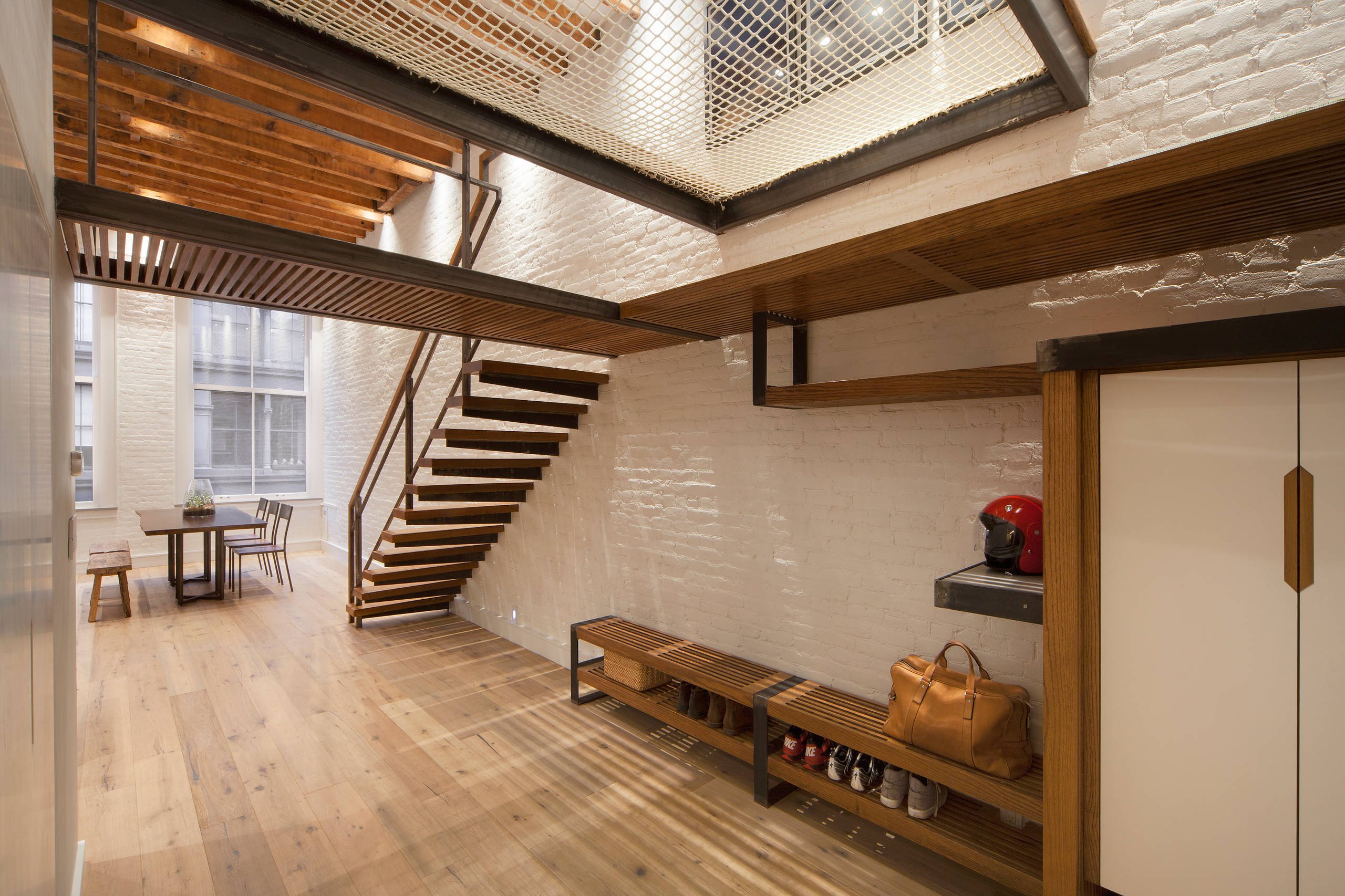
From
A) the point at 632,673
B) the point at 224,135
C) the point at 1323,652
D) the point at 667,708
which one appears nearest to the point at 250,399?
the point at 224,135

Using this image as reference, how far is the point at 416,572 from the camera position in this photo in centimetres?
554

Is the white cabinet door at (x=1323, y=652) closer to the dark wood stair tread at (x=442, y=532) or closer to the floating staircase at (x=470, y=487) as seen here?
the floating staircase at (x=470, y=487)

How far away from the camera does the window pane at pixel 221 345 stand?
347 inches

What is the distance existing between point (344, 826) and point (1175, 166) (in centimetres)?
372

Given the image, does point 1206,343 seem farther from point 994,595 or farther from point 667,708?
point 667,708

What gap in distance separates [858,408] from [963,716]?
1362 mm

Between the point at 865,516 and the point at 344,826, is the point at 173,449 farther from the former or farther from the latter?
the point at 865,516

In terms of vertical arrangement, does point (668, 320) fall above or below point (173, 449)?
above

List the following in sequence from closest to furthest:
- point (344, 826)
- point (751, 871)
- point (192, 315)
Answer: point (751, 871)
point (344, 826)
point (192, 315)

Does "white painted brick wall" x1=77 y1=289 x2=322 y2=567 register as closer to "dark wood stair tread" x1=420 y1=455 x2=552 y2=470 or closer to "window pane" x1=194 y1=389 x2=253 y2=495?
"window pane" x1=194 y1=389 x2=253 y2=495

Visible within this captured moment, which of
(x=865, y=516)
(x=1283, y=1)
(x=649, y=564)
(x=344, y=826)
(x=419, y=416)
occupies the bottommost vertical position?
(x=344, y=826)

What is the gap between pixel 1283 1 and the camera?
1937 mm

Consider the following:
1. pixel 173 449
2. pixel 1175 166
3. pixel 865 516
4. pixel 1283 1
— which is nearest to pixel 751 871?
pixel 865 516

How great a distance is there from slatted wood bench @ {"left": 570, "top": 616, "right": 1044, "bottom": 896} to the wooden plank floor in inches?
7.5
